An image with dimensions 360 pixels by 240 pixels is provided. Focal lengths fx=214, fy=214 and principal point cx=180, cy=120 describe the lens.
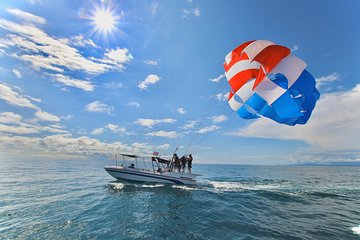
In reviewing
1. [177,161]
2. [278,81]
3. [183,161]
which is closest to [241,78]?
[278,81]

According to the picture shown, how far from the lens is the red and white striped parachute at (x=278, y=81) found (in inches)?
492

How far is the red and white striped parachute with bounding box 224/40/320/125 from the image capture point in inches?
492

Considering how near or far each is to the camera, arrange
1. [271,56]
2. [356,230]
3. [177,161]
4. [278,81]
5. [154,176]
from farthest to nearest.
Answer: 1. [177,161]
2. [154,176]
3. [278,81]
4. [271,56]
5. [356,230]

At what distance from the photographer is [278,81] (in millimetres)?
14258

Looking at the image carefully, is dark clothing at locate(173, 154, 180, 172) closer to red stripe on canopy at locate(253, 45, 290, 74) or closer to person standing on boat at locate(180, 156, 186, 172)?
person standing on boat at locate(180, 156, 186, 172)

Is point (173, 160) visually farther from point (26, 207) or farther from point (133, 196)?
point (26, 207)

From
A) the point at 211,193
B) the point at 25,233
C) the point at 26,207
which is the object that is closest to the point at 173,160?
the point at 211,193

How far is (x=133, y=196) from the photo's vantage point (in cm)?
1805

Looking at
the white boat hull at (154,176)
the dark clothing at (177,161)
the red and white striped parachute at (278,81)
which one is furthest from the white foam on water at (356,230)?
the dark clothing at (177,161)

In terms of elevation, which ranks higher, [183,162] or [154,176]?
[183,162]

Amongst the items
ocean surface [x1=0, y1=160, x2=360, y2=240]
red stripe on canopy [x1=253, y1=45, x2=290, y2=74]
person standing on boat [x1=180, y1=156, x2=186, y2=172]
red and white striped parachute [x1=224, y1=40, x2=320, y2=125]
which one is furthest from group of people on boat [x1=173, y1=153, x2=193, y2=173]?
red stripe on canopy [x1=253, y1=45, x2=290, y2=74]

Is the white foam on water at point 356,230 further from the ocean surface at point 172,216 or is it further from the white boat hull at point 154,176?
the white boat hull at point 154,176

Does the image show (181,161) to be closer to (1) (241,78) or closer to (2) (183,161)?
(2) (183,161)

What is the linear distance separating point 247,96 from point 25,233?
14358 millimetres
